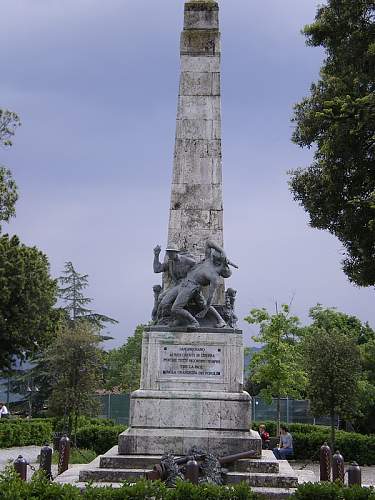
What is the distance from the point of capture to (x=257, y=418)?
105 ft

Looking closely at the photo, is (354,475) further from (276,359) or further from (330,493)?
(276,359)

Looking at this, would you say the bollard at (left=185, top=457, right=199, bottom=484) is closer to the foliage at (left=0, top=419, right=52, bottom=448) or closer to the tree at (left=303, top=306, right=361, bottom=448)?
the tree at (left=303, top=306, right=361, bottom=448)

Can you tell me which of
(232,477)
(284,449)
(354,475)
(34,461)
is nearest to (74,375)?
(34,461)

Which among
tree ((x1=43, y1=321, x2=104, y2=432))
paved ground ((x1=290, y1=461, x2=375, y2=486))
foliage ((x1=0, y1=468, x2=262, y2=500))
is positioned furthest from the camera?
tree ((x1=43, y1=321, x2=104, y2=432))

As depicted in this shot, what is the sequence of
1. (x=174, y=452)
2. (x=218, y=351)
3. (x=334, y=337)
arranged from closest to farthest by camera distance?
(x=174, y=452), (x=218, y=351), (x=334, y=337)

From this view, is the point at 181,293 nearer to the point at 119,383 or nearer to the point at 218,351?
the point at 218,351

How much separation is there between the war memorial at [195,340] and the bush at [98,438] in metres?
12.4

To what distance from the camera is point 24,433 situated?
27234 mm

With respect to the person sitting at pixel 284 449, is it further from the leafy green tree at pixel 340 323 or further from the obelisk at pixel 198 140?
the leafy green tree at pixel 340 323

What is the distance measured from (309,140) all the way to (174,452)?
1155cm

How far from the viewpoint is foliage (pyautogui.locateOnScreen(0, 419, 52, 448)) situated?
86.1ft

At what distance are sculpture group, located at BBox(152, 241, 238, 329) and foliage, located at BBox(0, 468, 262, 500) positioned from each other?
505 centimetres

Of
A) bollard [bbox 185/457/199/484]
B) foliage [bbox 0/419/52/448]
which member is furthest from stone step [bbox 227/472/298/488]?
foliage [bbox 0/419/52/448]

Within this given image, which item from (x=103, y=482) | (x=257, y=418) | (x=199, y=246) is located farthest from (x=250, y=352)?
(x=103, y=482)
